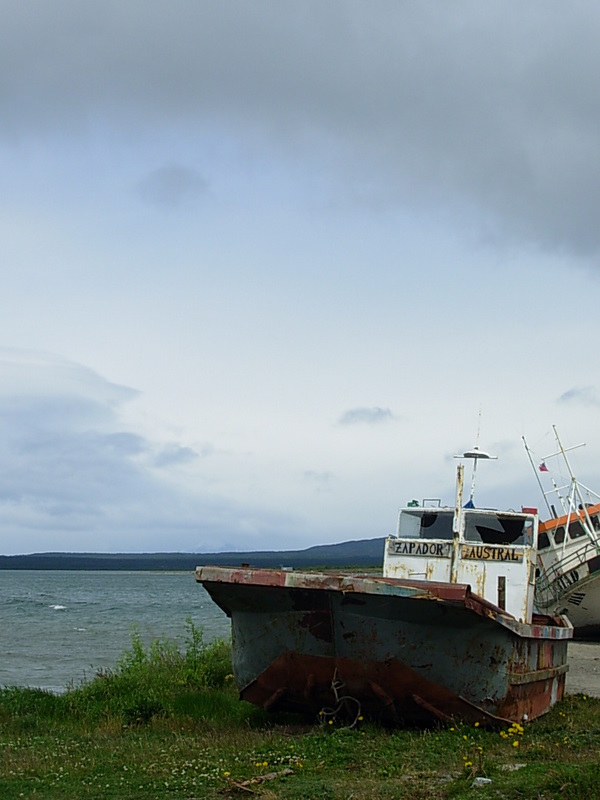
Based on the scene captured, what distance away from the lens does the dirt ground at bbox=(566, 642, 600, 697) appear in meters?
16.1

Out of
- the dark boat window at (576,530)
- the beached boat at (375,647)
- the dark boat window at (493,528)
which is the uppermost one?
the dark boat window at (576,530)

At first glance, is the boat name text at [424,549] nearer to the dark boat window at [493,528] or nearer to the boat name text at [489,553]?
the boat name text at [489,553]

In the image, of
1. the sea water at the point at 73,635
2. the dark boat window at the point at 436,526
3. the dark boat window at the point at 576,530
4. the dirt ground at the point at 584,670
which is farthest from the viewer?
the dark boat window at the point at 576,530

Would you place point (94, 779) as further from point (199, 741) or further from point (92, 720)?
point (92, 720)

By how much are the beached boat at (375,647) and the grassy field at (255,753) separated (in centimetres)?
29

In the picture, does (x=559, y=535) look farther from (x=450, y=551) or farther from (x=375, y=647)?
(x=375, y=647)

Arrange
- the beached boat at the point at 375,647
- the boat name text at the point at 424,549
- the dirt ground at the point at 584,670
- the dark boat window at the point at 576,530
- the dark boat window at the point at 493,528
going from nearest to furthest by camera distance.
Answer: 1. the beached boat at the point at 375,647
2. the boat name text at the point at 424,549
3. the dark boat window at the point at 493,528
4. the dirt ground at the point at 584,670
5. the dark boat window at the point at 576,530

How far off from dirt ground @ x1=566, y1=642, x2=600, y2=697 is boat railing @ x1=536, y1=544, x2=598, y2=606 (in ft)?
5.28

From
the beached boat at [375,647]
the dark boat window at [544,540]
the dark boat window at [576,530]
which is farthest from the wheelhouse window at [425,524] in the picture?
the dark boat window at [576,530]

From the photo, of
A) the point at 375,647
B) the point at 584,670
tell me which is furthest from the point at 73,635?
the point at 375,647

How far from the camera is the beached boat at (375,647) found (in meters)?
9.91

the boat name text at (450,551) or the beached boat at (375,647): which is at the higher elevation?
the boat name text at (450,551)

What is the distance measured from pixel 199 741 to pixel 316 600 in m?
1.98

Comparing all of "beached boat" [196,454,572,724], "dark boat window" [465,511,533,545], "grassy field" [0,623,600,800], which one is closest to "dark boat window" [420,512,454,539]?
"dark boat window" [465,511,533,545]
